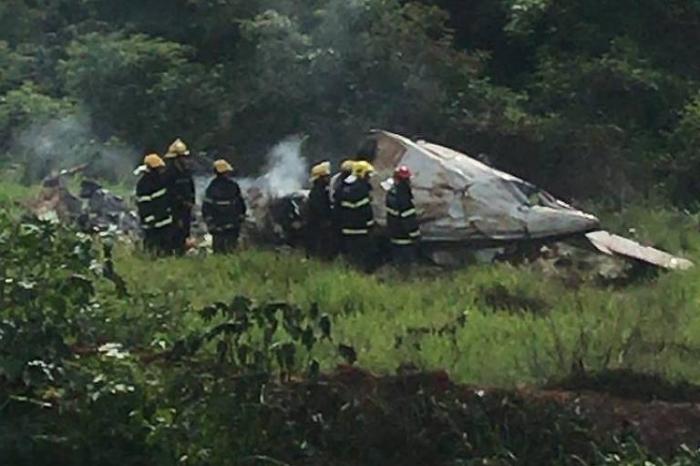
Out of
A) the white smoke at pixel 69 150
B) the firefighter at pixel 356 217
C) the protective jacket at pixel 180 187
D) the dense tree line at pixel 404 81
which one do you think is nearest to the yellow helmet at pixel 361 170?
the firefighter at pixel 356 217

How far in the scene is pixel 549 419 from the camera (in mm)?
8211

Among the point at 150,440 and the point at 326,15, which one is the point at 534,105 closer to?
the point at 326,15

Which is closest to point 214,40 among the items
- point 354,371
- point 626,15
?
point 626,15

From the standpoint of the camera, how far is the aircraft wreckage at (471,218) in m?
17.2

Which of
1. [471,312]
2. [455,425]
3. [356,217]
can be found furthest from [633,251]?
[455,425]

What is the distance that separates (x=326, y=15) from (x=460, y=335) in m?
12.7

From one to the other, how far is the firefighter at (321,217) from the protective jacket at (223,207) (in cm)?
75

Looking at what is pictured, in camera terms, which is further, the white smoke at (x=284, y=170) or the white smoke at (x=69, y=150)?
the white smoke at (x=69, y=150)

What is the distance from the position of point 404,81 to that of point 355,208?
21.7ft

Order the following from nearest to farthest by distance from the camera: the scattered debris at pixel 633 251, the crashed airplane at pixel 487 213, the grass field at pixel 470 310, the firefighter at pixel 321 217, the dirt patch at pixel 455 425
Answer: the dirt patch at pixel 455 425, the grass field at pixel 470 310, the scattered debris at pixel 633 251, the firefighter at pixel 321 217, the crashed airplane at pixel 487 213

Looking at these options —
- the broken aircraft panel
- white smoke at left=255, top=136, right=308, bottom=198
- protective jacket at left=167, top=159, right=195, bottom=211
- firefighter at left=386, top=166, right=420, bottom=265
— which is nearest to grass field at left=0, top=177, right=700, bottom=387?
firefighter at left=386, top=166, right=420, bottom=265

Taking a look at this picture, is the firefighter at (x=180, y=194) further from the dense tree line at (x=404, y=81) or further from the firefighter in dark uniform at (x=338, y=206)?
the dense tree line at (x=404, y=81)

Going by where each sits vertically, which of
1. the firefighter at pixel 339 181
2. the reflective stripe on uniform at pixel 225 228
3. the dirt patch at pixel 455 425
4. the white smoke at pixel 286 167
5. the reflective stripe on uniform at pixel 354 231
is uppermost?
the dirt patch at pixel 455 425

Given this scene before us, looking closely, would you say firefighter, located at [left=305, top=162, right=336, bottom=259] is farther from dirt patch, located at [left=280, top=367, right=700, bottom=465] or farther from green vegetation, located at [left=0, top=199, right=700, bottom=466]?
dirt patch, located at [left=280, top=367, right=700, bottom=465]
